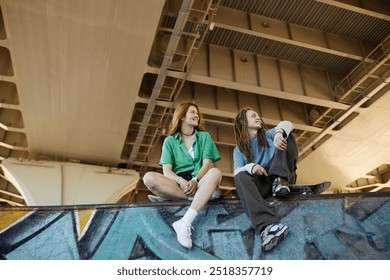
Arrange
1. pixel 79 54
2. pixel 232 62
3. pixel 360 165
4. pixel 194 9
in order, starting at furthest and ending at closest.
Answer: pixel 360 165, pixel 232 62, pixel 79 54, pixel 194 9

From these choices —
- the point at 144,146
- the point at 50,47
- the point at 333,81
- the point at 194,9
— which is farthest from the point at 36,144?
the point at 333,81

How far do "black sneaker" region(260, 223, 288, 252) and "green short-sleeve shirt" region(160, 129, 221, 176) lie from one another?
1361 mm

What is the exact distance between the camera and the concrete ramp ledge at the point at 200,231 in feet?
11.5

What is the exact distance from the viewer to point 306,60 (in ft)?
42.5

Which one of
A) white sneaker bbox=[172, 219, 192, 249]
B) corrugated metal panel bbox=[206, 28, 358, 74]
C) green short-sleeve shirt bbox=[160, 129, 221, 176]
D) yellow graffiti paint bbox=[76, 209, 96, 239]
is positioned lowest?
white sneaker bbox=[172, 219, 192, 249]

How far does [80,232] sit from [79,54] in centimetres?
679

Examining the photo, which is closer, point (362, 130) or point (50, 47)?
point (50, 47)

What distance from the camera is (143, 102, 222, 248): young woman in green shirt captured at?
3832 millimetres

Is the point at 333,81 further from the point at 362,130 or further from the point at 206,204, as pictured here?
the point at 206,204

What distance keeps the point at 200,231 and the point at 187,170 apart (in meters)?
1.01

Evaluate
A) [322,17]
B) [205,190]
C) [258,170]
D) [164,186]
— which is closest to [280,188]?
[258,170]

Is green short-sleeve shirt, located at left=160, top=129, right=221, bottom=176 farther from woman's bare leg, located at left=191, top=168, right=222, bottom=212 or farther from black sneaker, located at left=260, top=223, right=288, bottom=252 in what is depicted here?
black sneaker, located at left=260, top=223, right=288, bottom=252

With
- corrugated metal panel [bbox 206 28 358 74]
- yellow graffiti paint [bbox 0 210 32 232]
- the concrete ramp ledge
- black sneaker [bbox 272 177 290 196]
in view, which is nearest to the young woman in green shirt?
the concrete ramp ledge

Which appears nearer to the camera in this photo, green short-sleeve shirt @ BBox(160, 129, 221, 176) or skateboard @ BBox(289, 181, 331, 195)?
skateboard @ BBox(289, 181, 331, 195)
